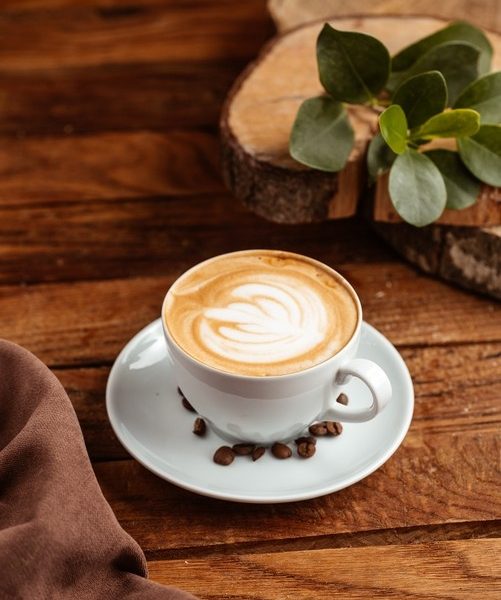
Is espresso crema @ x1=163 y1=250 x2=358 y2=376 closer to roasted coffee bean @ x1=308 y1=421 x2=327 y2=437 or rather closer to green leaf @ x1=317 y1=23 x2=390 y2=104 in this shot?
roasted coffee bean @ x1=308 y1=421 x2=327 y2=437

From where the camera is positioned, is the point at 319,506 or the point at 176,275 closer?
the point at 319,506

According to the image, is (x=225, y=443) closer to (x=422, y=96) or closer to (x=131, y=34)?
(x=422, y=96)

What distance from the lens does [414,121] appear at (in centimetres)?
123

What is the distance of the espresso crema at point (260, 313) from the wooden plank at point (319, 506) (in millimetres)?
124

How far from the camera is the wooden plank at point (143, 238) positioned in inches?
53.5

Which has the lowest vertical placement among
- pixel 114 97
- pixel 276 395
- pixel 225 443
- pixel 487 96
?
pixel 114 97

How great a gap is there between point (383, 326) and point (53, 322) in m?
0.45

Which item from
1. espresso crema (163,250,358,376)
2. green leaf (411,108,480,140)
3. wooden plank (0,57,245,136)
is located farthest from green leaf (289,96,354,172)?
wooden plank (0,57,245,136)

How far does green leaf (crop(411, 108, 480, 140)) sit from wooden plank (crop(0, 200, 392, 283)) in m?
0.23

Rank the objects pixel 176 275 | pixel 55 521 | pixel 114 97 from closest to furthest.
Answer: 1. pixel 55 521
2. pixel 176 275
3. pixel 114 97

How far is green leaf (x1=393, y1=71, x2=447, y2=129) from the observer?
1.19 meters

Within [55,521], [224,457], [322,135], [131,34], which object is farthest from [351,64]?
[131,34]

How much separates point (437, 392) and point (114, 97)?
967 mm

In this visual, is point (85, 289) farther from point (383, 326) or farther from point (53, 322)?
point (383, 326)
